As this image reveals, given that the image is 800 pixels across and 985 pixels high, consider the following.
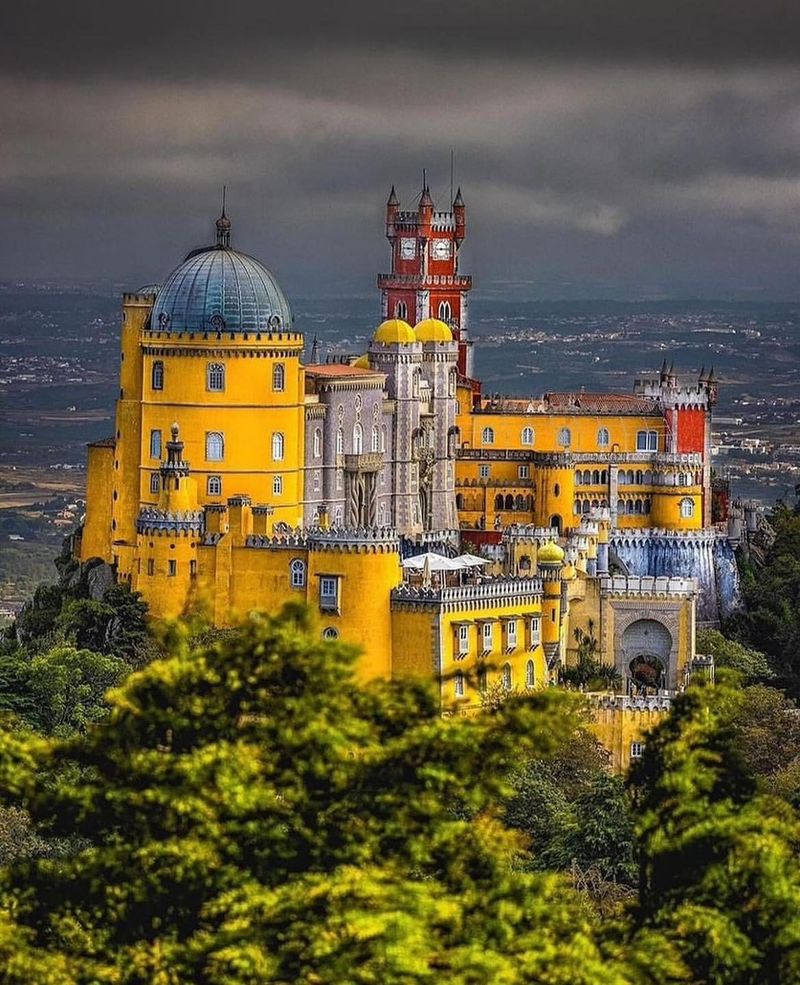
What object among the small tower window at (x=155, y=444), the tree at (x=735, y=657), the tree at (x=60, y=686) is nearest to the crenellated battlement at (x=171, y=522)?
the tree at (x=60, y=686)

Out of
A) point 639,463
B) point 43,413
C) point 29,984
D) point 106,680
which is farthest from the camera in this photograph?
point 43,413

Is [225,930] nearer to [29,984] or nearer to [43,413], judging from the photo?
[29,984]

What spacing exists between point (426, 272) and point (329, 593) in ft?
143

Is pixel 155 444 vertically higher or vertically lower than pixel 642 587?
higher

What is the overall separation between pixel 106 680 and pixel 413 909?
49.8 metres

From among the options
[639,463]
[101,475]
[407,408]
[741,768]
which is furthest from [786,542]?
[741,768]

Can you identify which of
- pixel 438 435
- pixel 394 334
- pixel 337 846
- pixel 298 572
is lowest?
pixel 337 846

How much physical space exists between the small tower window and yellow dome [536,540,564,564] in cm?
1261

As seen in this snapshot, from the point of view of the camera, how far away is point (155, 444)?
313 ft

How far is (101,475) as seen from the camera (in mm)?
97562

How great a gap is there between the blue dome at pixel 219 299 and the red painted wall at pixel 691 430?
22272mm

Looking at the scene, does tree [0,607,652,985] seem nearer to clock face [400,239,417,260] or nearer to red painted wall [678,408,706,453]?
red painted wall [678,408,706,453]

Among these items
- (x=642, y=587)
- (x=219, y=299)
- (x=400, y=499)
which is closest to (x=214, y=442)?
(x=219, y=299)

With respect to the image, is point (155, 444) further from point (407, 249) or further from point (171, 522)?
point (407, 249)
